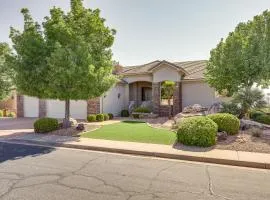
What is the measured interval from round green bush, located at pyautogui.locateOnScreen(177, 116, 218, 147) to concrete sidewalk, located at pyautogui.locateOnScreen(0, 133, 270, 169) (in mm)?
414

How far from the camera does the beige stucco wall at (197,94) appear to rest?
65.6 feet

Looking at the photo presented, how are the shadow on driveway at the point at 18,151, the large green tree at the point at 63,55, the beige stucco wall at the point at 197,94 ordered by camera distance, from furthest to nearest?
the beige stucco wall at the point at 197,94, the large green tree at the point at 63,55, the shadow on driveway at the point at 18,151

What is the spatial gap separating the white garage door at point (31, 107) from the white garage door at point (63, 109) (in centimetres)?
148

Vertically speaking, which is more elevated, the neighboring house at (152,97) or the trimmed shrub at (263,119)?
the neighboring house at (152,97)

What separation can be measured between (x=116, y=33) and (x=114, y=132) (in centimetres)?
523

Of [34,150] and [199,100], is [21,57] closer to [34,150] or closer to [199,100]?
[34,150]

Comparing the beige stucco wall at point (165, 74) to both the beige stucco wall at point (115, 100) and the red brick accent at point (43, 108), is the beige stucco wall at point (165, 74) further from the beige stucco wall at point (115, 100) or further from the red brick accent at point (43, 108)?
the red brick accent at point (43, 108)

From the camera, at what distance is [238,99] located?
1405 centimetres

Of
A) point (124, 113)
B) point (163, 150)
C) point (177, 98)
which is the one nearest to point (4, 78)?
point (124, 113)

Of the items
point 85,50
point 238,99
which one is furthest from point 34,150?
point 238,99

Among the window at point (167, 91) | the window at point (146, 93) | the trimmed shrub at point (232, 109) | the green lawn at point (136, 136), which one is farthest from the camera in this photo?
the window at point (146, 93)

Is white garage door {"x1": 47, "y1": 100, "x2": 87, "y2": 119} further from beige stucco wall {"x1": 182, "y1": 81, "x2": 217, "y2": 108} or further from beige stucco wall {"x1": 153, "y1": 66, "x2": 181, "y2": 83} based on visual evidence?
beige stucco wall {"x1": 182, "y1": 81, "x2": 217, "y2": 108}

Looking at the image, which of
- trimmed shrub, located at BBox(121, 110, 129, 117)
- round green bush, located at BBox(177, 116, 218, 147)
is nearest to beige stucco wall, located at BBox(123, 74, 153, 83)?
trimmed shrub, located at BBox(121, 110, 129, 117)

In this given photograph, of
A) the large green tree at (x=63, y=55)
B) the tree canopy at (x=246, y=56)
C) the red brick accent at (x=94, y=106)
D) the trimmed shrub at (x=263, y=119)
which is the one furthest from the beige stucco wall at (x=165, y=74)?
the large green tree at (x=63, y=55)
